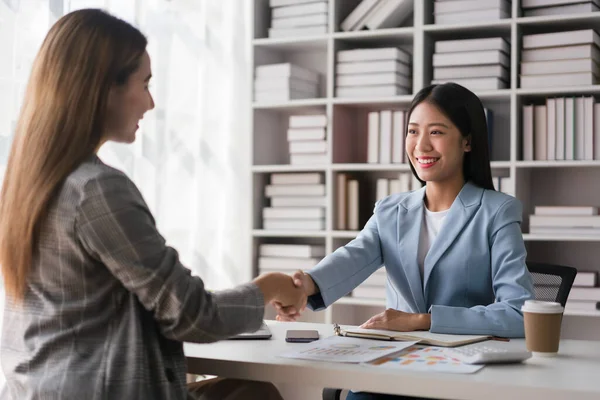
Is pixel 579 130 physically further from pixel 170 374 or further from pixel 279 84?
pixel 170 374

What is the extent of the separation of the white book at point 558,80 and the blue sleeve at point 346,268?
1.32m

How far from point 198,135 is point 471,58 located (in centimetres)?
130

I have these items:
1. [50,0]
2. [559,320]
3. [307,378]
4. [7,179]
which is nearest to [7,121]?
[50,0]

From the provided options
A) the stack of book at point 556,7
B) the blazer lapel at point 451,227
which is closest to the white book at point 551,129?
the stack of book at point 556,7

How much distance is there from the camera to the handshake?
1.66 m

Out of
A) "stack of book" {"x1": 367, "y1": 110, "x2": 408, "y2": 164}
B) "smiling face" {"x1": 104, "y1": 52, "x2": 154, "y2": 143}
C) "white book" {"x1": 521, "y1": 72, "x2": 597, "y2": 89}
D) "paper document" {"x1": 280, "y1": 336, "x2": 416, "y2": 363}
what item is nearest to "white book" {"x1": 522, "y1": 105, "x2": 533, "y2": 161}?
"white book" {"x1": 521, "y1": 72, "x2": 597, "y2": 89}

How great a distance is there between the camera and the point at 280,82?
3.69 meters

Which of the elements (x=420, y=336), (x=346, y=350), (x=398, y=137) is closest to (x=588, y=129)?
(x=398, y=137)

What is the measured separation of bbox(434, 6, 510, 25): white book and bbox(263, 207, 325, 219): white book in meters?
1.00

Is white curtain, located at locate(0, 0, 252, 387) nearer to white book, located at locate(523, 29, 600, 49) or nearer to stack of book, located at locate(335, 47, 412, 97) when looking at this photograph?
stack of book, located at locate(335, 47, 412, 97)

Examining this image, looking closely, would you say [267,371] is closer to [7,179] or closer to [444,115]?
[7,179]

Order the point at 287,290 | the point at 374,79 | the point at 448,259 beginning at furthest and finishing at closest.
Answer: the point at 374,79
the point at 448,259
the point at 287,290

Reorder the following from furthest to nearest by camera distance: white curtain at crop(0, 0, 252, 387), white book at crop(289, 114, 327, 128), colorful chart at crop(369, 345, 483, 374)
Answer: white book at crop(289, 114, 327, 128) < white curtain at crop(0, 0, 252, 387) < colorful chart at crop(369, 345, 483, 374)

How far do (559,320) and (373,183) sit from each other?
7.36ft
